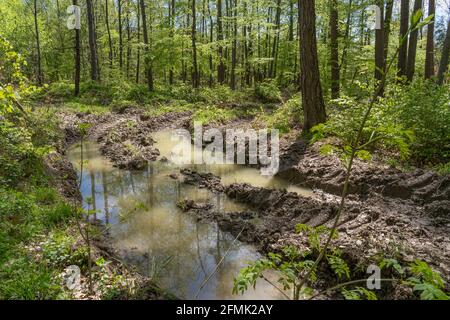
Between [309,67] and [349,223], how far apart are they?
550 cm

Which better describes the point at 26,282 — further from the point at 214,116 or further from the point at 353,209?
the point at 214,116

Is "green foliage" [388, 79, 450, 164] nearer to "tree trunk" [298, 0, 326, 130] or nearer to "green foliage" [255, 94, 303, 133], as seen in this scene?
"tree trunk" [298, 0, 326, 130]

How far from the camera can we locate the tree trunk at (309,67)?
9.27m

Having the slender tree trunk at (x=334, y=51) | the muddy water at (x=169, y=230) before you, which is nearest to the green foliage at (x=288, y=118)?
the muddy water at (x=169, y=230)

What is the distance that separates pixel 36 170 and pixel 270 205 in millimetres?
5048

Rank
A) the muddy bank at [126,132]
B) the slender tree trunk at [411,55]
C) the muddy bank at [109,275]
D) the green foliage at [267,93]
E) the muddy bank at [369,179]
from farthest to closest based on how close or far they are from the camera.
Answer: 1. the green foliage at [267,93]
2. the slender tree trunk at [411,55]
3. the muddy bank at [126,132]
4. the muddy bank at [369,179]
5. the muddy bank at [109,275]

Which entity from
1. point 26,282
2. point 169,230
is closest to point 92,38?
point 169,230

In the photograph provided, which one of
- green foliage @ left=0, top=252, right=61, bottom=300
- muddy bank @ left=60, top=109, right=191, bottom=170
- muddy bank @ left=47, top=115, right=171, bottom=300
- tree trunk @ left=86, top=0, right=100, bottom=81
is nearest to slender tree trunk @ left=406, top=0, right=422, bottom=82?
muddy bank @ left=60, top=109, right=191, bottom=170

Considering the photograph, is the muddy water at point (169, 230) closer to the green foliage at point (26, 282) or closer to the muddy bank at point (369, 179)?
the muddy bank at point (369, 179)

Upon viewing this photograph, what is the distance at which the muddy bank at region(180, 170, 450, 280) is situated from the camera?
4.45m

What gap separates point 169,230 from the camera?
20.4 feet

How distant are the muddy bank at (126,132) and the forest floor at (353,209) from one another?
609 mm

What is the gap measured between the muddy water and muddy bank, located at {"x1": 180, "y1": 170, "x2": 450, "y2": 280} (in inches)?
11.2

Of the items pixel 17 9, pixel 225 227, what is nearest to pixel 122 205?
pixel 225 227
